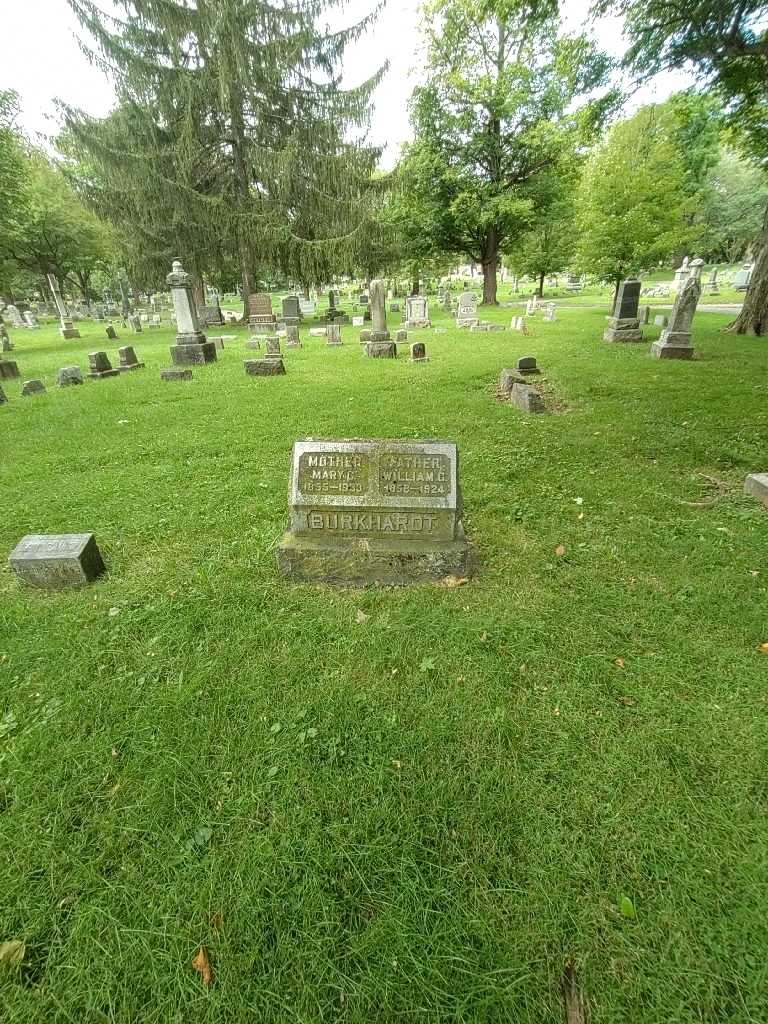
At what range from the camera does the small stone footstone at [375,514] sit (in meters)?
3.41

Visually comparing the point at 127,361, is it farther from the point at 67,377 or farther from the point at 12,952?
the point at 12,952

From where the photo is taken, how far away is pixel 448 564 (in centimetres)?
350

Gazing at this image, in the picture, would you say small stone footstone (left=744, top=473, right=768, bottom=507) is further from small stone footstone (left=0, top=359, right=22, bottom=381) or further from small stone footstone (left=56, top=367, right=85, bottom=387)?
small stone footstone (left=0, top=359, right=22, bottom=381)

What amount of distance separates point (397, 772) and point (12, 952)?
5.19ft

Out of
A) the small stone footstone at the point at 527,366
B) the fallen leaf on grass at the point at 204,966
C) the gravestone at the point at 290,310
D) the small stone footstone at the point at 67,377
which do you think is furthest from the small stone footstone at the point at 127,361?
the fallen leaf on grass at the point at 204,966

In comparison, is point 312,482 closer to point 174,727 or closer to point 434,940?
point 174,727

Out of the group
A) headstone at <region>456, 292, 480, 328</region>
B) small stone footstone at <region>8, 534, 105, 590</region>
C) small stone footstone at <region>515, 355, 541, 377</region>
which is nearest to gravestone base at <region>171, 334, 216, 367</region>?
small stone footstone at <region>515, 355, 541, 377</region>

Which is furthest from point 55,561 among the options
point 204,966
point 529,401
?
point 529,401

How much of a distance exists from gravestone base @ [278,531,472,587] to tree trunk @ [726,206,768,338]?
48.5 feet

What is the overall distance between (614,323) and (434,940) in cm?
1559

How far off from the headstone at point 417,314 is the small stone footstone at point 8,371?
45.9ft

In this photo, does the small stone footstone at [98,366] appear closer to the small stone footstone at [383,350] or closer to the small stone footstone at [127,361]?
the small stone footstone at [127,361]

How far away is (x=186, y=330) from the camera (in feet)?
43.4

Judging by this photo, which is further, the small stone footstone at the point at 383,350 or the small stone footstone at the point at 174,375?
the small stone footstone at the point at 383,350
